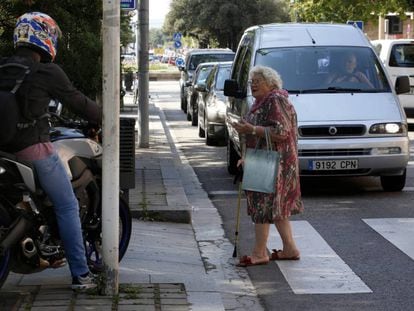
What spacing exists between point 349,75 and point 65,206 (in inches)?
276

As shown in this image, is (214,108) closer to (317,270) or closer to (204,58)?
(317,270)

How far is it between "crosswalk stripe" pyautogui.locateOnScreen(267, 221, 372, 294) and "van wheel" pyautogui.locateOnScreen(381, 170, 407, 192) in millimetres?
3030

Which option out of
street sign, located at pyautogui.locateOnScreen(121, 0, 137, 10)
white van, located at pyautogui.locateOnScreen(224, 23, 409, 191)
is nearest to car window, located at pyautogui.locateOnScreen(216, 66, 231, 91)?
street sign, located at pyautogui.locateOnScreen(121, 0, 137, 10)

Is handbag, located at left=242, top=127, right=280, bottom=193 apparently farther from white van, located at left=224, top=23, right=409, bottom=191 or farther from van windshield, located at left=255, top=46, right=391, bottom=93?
van windshield, located at left=255, top=46, right=391, bottom=93

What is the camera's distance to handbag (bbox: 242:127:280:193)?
7672 millimetres

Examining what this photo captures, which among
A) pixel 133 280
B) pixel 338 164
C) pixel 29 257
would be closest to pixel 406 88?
pixel 338 164

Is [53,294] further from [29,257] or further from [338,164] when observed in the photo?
[338,164]

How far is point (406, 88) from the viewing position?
1251cm

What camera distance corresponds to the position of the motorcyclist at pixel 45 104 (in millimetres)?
5906

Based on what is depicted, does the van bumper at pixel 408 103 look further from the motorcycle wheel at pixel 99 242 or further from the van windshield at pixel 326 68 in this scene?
the motorcycle wheel at pixel 99 242

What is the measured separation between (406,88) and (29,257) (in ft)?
24.7

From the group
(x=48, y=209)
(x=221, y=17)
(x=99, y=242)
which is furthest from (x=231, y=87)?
(x=221, y=17)

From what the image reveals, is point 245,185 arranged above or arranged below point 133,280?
above

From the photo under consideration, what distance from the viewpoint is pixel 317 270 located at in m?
7.68
